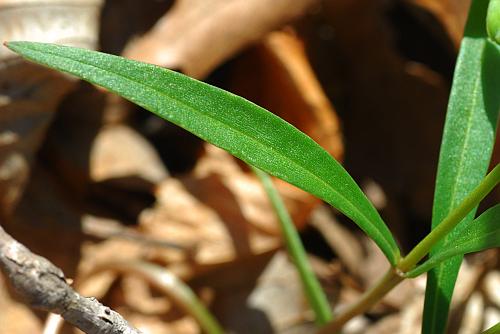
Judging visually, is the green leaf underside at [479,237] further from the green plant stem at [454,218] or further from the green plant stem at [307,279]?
the green plant stem at [307,279]

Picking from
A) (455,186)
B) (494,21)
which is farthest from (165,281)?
(494,21)

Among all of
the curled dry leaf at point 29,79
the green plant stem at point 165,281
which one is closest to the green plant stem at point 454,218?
the green plant stem at point 165,281

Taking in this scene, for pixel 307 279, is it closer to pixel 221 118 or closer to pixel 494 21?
pixel 221 118

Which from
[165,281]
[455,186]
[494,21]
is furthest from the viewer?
[165,281]

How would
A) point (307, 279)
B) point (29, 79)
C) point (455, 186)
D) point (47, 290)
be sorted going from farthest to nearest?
1. point (29, 79)
2. point (307, 279)
3. point (455, 186)
4. point (47, 290)

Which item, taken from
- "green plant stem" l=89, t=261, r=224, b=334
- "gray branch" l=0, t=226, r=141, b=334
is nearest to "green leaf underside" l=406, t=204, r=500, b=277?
"gray branch" l=0, t=226, r=141, b=334

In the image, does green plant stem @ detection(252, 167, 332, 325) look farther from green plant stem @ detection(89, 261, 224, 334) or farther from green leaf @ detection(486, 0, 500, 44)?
green leaf @ detection(486, 0, 500, 44)
